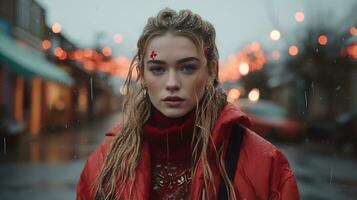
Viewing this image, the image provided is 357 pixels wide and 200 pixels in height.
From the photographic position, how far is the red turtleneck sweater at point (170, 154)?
6.81 feet

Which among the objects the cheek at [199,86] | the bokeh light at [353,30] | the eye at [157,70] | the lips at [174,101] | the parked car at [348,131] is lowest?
the parked car at [348,131]

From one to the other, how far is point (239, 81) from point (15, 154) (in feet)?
74.3

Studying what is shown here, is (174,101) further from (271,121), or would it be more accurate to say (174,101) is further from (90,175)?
(271,121)

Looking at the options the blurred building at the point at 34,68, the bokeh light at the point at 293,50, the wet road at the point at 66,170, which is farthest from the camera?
the bokeh light at the point at 293,50

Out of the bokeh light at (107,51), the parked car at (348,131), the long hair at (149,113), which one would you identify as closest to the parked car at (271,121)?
the parked car at (348,131)

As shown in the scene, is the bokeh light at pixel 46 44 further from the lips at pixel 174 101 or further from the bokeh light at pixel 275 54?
the lips at pixel 174 101

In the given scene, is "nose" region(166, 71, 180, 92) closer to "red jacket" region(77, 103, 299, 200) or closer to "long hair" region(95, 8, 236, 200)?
"long hair" region(95, 8, 236, 200)

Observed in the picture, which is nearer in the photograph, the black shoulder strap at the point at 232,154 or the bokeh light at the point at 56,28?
the black shoulder strap at the point at 232,154

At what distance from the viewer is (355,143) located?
52.3 feet

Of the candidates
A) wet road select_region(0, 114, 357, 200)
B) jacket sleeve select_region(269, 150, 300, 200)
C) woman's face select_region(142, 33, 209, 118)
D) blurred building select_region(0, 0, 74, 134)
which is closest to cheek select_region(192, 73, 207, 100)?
woman's face select_region(142, 33, 209, 118)

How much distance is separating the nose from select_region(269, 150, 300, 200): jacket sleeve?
17.2 inches

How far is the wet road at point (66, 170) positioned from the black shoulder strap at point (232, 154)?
6206mm

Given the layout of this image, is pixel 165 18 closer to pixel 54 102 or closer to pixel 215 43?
pixel 215 43

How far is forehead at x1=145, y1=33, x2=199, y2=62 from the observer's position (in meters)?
2.07
